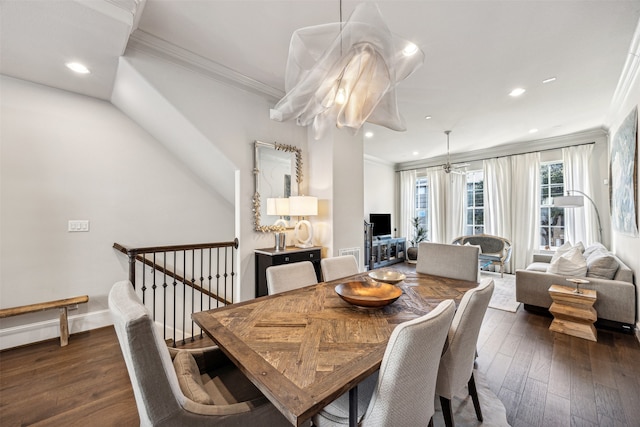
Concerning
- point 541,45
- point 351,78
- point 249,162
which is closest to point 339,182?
point 249,162

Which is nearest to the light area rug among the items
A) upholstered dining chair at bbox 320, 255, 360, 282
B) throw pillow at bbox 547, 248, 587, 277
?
throw pillow at bbox 547, 248, 587, 277

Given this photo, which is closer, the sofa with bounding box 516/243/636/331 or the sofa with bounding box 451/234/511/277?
the sofa with bounding box 516/243/636/331

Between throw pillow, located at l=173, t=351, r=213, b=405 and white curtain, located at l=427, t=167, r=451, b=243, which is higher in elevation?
white curtain, located at l=427, t=167, r=451, b=243

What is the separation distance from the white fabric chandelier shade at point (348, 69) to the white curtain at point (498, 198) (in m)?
5.19

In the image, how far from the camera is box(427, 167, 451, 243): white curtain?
253 inches

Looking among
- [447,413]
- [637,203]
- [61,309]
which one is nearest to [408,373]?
[447,413]

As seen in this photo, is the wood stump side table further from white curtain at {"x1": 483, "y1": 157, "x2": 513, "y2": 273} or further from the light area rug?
white curtain at {"x1": 483, "y1": 157, "x2": 513, "y2": 273}

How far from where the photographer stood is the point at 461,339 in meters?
1.27

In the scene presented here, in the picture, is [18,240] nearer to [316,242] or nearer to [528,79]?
[316,242]

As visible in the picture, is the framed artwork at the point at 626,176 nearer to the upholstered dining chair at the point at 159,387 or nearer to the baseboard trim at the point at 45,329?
the upholstered dining chair at the point at 159,387

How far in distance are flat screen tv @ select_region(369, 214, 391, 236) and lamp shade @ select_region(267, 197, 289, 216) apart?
3.61 metres

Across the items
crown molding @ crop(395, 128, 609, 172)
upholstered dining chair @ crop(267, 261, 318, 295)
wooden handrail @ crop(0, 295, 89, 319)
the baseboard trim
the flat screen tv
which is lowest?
the baseboard trim

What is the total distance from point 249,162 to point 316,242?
4.45 feet

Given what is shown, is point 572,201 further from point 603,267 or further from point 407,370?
point 407,370
